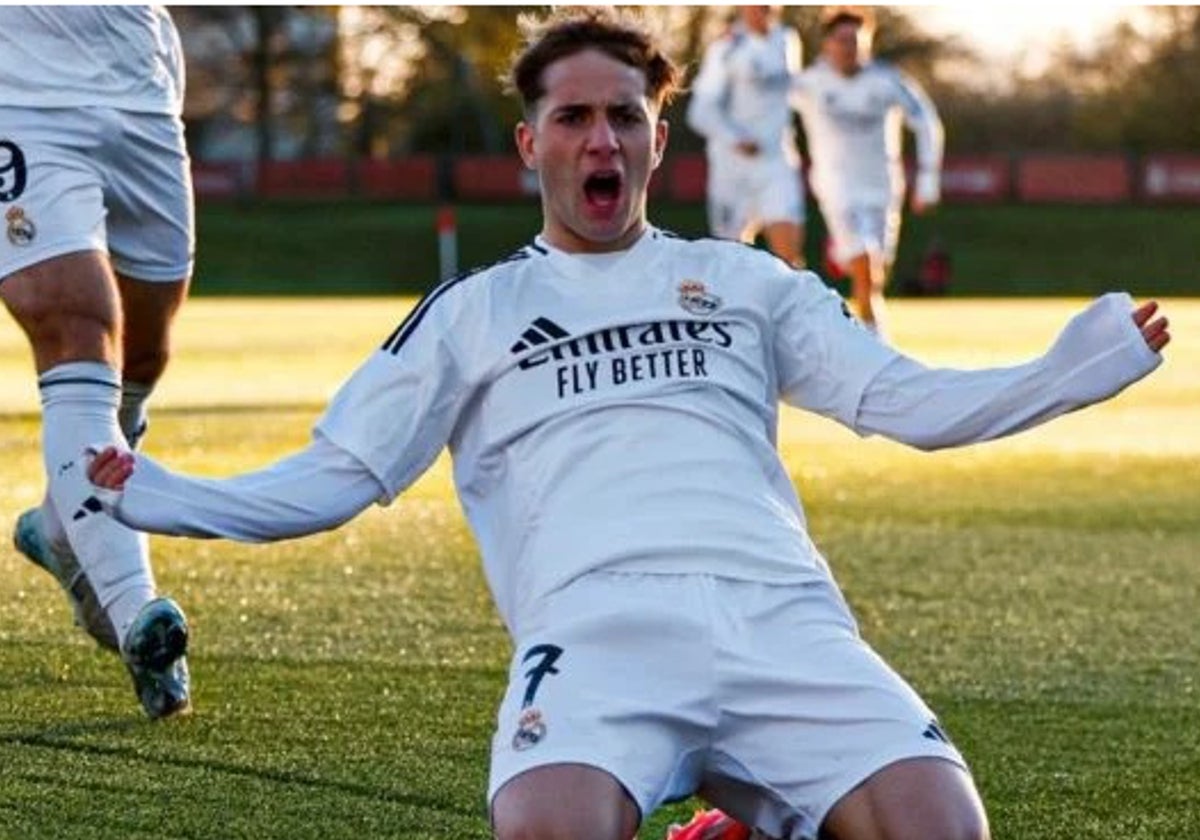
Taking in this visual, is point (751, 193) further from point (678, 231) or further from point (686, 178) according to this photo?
point (686, 178)

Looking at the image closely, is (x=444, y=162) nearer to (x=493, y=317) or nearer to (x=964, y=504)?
(x=964, y=504)

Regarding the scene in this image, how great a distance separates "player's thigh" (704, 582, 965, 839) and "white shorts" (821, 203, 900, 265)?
17038 mm

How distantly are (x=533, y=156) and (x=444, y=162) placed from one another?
56070mm

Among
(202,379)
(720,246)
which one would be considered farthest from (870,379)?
(202,379)

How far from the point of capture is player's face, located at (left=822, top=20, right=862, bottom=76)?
21355 millimetres

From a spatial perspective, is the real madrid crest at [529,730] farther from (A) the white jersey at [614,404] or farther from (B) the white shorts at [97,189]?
(B) the white shorts at [97,189]

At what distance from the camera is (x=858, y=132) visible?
898 inches

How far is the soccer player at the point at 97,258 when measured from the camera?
706cm

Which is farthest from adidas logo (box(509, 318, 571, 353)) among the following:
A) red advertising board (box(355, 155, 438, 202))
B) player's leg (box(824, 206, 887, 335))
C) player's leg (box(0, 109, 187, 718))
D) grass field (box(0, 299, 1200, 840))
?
red advertising board (box(355, 155, 438, 202))

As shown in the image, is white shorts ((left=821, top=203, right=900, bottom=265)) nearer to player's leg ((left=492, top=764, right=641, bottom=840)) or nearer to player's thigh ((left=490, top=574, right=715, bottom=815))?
player's thigh ((left=490, top=574, right=715, bottom=815))

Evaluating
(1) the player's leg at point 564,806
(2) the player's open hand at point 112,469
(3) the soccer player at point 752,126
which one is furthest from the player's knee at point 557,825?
(3) the soccer player at point 752,126

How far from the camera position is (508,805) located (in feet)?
15.3

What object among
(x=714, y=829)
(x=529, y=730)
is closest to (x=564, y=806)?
(x=529, y=730)

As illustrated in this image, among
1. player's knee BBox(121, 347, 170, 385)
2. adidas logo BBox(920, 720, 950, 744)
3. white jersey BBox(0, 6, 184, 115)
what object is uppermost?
white jersey BBox(0, 6, 184, 115)
